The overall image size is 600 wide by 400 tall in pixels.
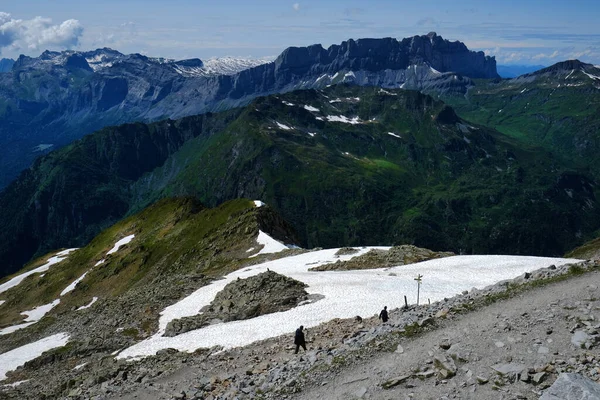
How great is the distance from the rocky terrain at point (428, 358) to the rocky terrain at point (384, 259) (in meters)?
22.6

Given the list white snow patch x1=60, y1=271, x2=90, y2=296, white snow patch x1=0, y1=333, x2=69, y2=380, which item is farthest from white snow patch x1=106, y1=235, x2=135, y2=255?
white snow patch x1=0, y1=333, x2=69, y2=380

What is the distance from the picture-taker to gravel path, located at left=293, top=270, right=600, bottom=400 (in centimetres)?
2058

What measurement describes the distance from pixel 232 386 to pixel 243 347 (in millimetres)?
9780

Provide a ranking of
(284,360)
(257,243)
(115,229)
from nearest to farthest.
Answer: (284,360) → (257,243) → (115,229)

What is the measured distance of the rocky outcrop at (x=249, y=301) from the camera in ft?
153

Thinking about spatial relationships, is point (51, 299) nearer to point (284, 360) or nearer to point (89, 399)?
point (89, 399)

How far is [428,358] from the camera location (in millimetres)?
24219

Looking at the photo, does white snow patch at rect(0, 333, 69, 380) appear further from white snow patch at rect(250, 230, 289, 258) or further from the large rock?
the large rock

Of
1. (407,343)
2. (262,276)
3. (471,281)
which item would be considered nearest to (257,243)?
(262,276)

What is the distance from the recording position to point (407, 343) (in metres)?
26.8

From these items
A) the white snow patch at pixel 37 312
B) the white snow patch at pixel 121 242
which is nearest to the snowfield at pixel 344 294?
the white snow patch at pixel 37 312

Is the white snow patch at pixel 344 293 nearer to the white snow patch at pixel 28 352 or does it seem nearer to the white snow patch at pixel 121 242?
the white snow patch at pixel 28 352

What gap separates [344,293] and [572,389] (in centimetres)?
2965

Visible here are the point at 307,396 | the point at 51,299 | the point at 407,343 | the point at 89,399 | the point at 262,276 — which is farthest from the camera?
the point at 51,299
